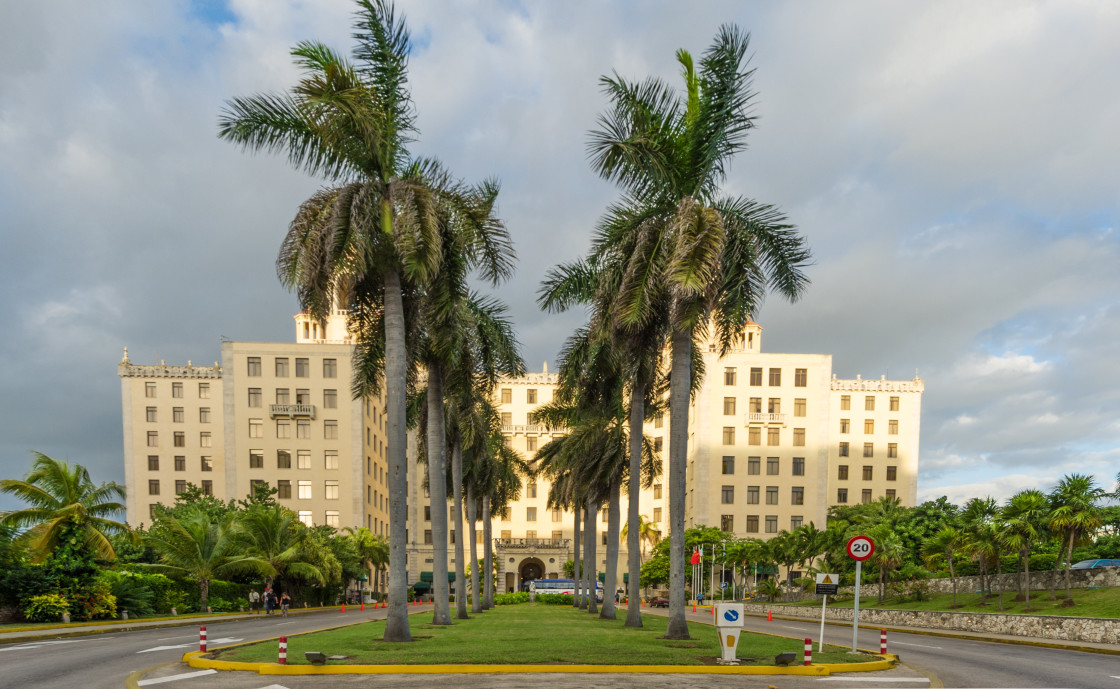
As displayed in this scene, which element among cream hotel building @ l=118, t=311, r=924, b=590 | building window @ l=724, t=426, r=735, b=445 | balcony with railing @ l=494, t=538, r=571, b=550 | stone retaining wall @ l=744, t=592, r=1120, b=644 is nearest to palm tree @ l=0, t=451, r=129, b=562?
stone retaining wall @ l=744, t=592, r=1120, b=644

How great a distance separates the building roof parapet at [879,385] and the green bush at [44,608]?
84.4 metres

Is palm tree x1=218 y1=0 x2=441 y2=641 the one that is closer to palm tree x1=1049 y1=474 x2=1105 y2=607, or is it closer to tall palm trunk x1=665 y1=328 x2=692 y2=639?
tall palm trunk x1=665 y1=328 x2=692 y2=639

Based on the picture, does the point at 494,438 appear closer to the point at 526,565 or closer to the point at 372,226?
the point at 372,226

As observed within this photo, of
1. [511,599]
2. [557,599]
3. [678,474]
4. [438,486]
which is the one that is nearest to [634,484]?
[678,474]

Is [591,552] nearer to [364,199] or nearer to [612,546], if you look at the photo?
[612,546]

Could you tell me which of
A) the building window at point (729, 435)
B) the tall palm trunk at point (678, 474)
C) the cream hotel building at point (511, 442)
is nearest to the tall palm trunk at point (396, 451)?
the tall palm trunk at point (678, 474)

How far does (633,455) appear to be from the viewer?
2567 centimetres

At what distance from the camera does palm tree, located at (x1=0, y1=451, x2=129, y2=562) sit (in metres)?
31.1

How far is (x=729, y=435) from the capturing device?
294ft

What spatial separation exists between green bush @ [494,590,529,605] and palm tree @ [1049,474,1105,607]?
4147 centimetres

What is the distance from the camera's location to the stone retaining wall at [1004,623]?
2438 cm

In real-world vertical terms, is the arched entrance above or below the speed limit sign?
below

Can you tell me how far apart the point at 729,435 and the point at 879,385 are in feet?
71.3

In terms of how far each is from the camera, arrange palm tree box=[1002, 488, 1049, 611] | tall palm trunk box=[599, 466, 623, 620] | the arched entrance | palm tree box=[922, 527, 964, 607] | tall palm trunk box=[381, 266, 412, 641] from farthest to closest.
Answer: the arched entrance → palm tree box=[922, 527, 964, 607] → tall palm trunk box=[599, 466, 623, 620] → palm tree box=[1002, 488, 1049, 611] → tall palm trunk box=[381, 266, 412, 641]
